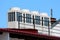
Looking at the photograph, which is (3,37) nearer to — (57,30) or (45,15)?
(57,30)

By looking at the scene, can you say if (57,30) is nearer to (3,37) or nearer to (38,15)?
(38,15)

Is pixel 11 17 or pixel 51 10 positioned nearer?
Answer: pixel 51 10

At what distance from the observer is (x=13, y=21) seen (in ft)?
93.2

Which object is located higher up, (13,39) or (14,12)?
(14,12)

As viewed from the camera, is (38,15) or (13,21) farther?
(38,15)

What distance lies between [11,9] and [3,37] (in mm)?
14310

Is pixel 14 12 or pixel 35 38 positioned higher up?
pixel 14 12

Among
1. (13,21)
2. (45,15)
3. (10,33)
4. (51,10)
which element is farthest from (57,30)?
(10,33)

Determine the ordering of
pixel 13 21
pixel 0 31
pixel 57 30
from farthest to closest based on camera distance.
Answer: pixel 13 21, pixel 57 30, pixel 0 31

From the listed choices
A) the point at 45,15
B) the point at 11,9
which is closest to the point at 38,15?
the point at 45,15

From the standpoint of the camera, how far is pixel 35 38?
16500 mm

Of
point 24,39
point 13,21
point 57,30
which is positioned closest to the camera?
point 24,39

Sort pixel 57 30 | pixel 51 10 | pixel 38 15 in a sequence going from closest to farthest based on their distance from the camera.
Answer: pixel 51 10 < pixel 57 30 < pixel 38 15

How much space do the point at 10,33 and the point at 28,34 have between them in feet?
3.44
